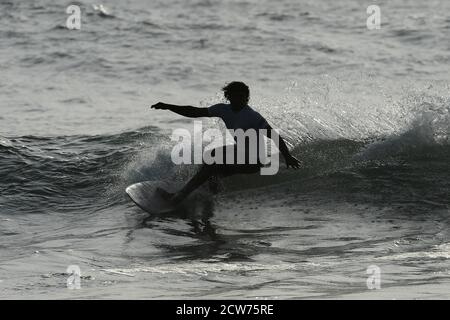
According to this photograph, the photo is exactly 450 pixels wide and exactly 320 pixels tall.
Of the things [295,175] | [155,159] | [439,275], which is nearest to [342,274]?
[439,275]

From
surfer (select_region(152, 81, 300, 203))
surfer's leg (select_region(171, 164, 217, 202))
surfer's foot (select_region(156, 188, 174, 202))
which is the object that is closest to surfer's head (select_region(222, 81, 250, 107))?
surfer (select_region(152, 81, 300, 203))

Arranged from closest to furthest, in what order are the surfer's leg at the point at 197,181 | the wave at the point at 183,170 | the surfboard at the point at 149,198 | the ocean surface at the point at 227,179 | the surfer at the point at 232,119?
the ocean surface at the point at 227,179, the surfer at the point at 232,119, the surfer's leg at the point at 197,181, the surfboard at the point at 149,198, the wave at the point at 183,170

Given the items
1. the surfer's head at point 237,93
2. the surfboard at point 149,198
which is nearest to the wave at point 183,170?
the surfboard at point 149,198

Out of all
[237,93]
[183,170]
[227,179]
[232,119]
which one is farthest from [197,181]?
[183,170]

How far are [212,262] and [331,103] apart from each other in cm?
645

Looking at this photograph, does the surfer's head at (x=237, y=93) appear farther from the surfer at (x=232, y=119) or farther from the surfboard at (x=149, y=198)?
the surfboard at (x=149, y=198)

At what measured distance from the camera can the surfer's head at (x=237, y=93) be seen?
9.88 meters

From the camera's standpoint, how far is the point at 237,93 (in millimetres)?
9930

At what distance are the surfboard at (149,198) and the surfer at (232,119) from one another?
0.17m

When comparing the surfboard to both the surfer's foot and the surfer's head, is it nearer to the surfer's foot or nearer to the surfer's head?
the surfer's foot

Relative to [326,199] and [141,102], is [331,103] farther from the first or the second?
[141,102]

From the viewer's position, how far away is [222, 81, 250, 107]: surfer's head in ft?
32.4

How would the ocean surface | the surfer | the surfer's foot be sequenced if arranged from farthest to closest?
the surfer's foot, the surfer, the ocean surface

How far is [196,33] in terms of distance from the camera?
25609 mm
